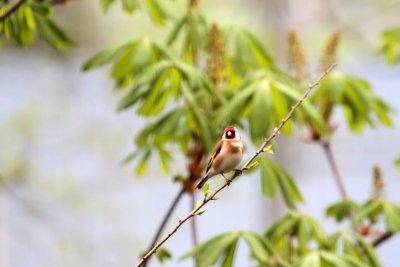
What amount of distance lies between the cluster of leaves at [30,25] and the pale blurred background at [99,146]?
13.4 feet

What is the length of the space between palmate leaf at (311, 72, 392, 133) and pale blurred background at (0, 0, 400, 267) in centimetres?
370

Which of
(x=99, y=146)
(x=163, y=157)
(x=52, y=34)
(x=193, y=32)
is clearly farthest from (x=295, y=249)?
(x=99, y=146)

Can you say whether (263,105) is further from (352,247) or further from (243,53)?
(352,247)

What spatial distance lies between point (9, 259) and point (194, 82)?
5.26 m

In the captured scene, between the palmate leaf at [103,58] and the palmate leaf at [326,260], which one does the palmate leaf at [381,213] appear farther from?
the palmate leaf at [103,58]

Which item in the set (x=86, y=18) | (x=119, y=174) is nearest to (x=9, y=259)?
(x=119, y=174)

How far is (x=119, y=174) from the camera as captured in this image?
808 centimetres

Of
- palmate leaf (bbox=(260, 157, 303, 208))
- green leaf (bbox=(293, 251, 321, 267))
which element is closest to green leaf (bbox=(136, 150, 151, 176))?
palmate leaf (bbox=(260, 157, 303, 208))

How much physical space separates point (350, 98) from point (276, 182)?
23.0 inches

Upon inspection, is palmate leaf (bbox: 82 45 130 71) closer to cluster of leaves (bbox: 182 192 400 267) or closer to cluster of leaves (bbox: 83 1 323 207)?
cluster of leaves (bbox: 83 1 323 207)

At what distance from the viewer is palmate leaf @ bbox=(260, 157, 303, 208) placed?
9.15ft

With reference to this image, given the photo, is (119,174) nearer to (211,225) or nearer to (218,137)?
(211,225)

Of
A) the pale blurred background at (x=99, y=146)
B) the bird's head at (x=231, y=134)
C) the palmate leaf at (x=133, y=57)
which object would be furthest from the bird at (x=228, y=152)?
the pale blurred background at (x=99, y=146)

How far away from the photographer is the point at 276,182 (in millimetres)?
2822
